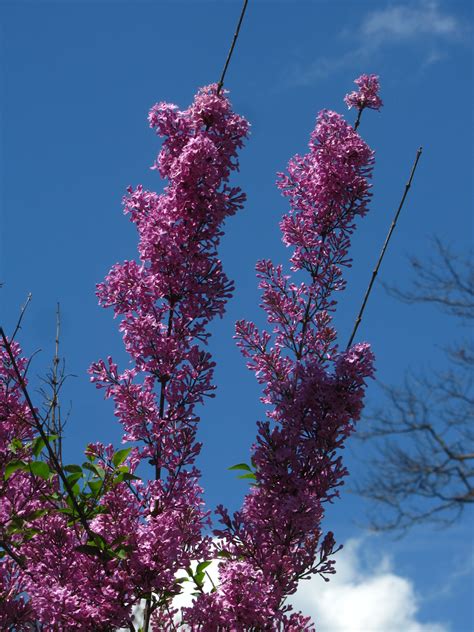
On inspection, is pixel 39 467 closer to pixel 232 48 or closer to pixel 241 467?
pixel 241 467

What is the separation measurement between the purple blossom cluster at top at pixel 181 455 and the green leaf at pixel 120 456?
4 centimetres

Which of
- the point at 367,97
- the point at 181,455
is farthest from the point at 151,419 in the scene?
the point at 367,97

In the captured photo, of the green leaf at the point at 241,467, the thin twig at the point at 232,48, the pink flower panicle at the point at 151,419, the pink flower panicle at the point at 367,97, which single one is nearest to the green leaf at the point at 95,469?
the pink flower panicle at the point at 151,419

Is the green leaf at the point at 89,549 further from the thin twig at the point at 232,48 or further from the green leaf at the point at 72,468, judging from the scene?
the thin twig at the point at 232,48

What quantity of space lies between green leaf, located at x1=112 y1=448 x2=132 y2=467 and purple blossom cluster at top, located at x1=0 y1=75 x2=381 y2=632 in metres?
0.04

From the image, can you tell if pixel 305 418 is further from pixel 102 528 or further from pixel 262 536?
pixel 102 528

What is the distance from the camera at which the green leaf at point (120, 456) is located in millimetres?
3377

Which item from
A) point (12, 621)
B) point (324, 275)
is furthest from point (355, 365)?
point (12, 621)

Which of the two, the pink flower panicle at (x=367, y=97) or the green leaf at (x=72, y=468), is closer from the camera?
the green leaf at (x=72, y=468)

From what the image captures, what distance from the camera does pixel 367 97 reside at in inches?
191

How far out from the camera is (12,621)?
394 cm

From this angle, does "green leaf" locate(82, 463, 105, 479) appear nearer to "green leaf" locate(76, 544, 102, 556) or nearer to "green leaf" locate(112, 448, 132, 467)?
"green leaf" locate(112, 448, 132, 467)

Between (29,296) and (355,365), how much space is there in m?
1.86

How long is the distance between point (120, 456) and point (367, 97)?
2913 millimetres
